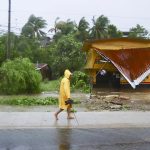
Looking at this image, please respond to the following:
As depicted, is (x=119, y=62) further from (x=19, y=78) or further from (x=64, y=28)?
(x=64, y=28)

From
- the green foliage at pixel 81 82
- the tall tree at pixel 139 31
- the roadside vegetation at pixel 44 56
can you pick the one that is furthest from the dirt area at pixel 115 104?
the tall tree at pixel 139 31

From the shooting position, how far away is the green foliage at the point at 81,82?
2982 centimetres

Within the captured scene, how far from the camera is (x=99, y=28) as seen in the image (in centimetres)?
6856

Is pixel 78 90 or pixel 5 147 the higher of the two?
pixel 5 147

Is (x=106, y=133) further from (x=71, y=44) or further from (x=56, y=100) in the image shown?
(x=71, y=44)

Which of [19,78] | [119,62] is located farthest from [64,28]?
[19,78]

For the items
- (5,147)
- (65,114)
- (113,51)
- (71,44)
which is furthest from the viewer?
(71,44)

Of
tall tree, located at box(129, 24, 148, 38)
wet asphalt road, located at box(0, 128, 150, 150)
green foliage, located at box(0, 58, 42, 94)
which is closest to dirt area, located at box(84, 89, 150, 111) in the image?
wet asphalt road, located at box(0, 128, 150, 150)

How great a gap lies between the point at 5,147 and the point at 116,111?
24.9 feet

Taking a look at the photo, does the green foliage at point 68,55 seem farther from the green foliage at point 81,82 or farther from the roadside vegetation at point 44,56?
the green foliage at point 81,82

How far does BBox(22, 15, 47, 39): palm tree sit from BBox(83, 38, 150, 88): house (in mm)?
45790

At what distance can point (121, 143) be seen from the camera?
11.1 m

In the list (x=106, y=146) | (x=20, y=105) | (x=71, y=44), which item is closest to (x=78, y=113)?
(x=20, y=105)

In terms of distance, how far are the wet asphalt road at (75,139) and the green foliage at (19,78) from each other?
12895 mm
